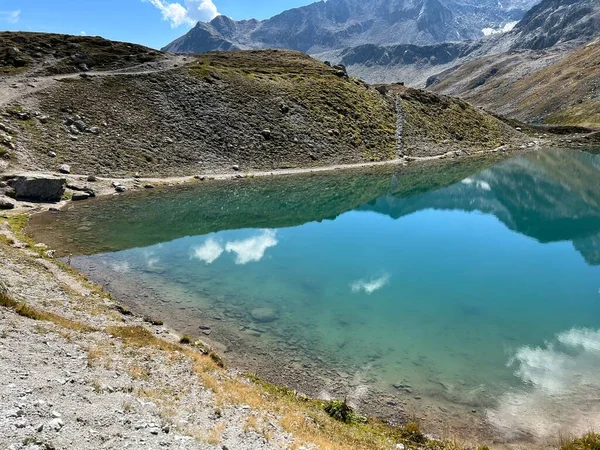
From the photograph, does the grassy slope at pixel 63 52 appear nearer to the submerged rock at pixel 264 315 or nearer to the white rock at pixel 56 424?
the submerged rock at pixel 264 315

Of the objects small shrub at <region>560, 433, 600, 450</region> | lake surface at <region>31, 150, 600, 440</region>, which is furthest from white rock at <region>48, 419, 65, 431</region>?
small shrub at <region>560, 433, 600, 450</region>

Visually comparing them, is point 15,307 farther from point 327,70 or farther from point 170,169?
point 327,70

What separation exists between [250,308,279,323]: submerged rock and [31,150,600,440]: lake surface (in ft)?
0.54

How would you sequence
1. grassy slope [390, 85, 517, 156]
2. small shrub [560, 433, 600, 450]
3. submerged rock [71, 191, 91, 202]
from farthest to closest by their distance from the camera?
grassy slope [390, 85, 517, 156] → submerged rock [71, 191, 91, 202] → small shrub [560, 433, 600, 450]

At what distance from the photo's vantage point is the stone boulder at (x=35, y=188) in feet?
171

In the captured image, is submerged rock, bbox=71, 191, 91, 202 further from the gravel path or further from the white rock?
the white rock

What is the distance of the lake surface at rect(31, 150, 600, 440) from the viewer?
2197 cm

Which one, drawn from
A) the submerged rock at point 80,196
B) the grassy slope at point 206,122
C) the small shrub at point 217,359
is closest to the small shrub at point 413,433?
the small shrub at point 217,359

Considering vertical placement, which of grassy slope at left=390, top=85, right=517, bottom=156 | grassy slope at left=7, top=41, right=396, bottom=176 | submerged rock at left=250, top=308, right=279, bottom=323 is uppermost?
grassy slope at left=390, top=85, right=517, bottom=156

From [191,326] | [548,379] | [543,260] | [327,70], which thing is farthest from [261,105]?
[548,379]

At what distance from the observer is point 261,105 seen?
315 feet

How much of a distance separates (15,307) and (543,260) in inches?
1788

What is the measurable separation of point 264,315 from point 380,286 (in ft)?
36.5

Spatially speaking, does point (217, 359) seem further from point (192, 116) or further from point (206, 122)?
point (192, 116)
